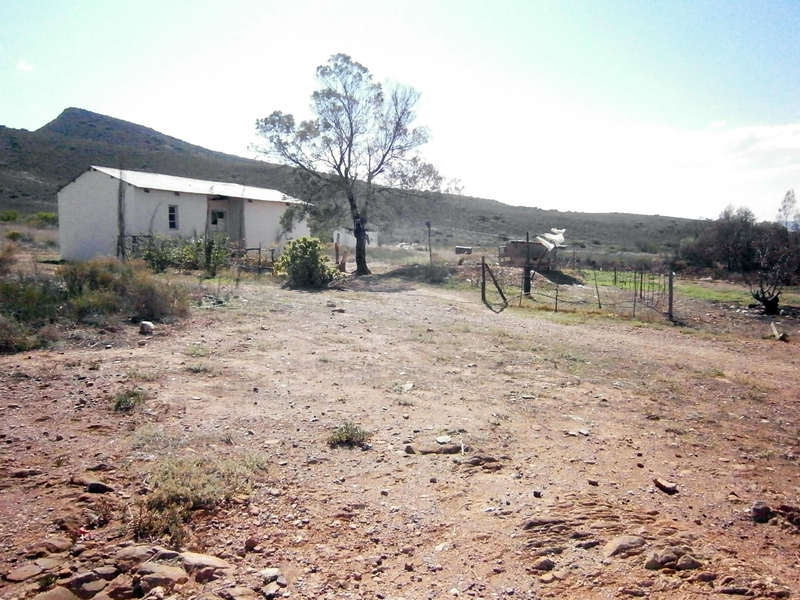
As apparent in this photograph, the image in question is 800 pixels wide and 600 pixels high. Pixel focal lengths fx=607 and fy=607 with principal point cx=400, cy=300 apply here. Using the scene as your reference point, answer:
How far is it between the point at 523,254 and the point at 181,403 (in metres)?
25.3

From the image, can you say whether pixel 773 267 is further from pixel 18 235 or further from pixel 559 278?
pixel 18 235

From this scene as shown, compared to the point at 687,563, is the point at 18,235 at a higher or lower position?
higher

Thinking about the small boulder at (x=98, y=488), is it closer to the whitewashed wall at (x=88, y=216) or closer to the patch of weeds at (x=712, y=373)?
the patch of weeds at (x=712, y=373)

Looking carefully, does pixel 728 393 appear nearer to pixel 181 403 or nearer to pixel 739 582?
pixel 739 582

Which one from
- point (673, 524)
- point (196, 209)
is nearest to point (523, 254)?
point (196, 209)

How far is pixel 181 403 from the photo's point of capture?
6.32 metres

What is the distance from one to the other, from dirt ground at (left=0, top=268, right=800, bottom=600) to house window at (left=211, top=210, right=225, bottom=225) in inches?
888

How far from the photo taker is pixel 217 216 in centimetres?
3189

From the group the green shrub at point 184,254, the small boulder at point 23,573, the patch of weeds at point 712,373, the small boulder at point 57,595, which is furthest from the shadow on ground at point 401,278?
the small boulder at point 57,595

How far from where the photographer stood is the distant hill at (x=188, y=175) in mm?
49438

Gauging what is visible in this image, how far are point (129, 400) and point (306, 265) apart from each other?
47.8ft

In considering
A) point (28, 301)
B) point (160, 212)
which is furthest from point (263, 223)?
point (28, 301)

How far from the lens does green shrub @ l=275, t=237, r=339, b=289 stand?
20.5 m

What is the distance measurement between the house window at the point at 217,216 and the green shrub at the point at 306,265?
12140 millimetres
